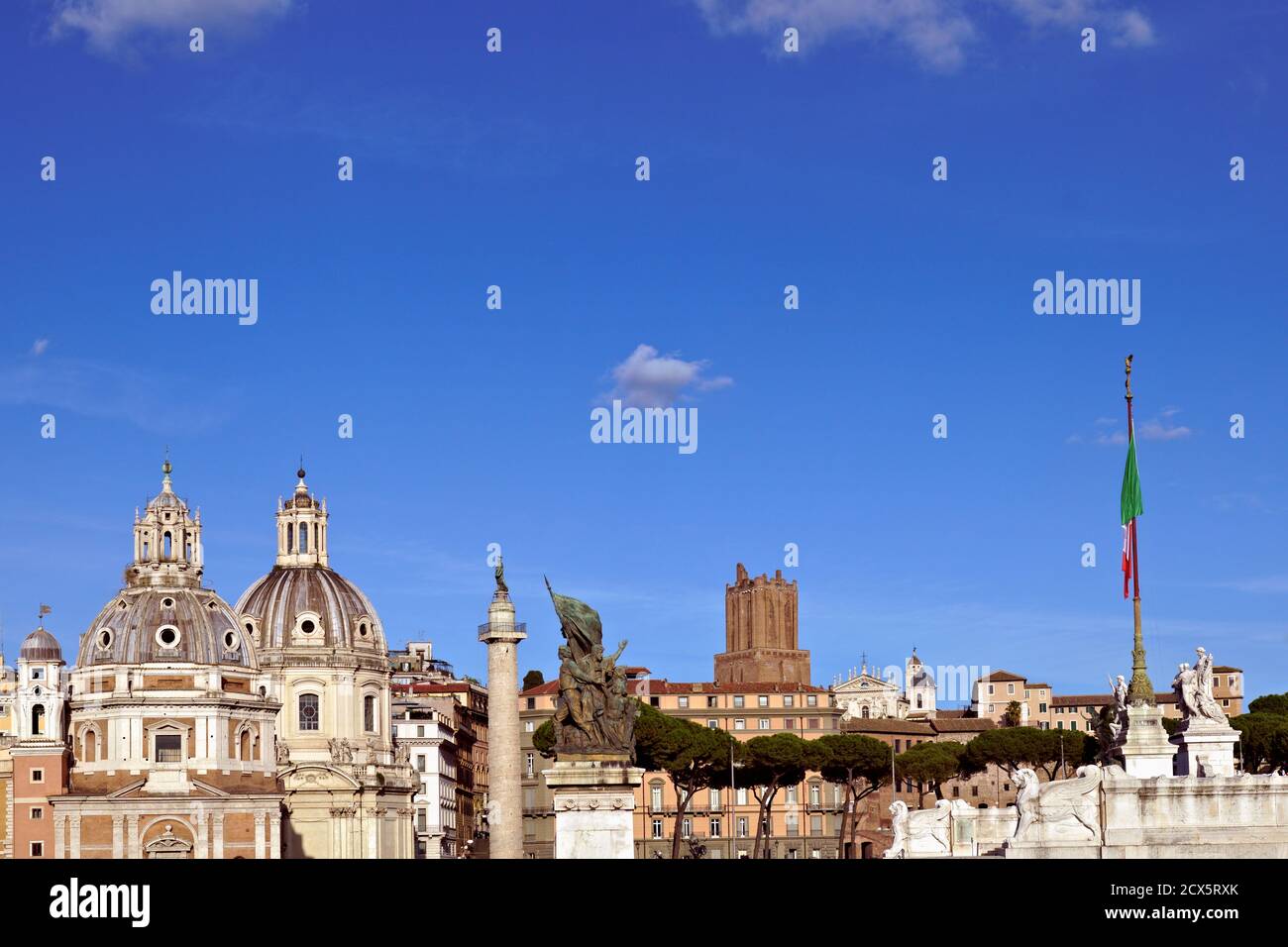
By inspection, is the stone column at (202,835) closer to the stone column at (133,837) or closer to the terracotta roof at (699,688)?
the stone column at (133,837)

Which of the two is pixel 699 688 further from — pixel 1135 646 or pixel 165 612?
pixel 1135 646

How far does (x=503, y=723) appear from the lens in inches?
4136

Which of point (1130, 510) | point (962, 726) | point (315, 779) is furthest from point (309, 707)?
point (1130, 510)

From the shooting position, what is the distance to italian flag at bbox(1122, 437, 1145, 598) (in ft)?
198

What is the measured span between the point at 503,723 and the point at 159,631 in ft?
63.2

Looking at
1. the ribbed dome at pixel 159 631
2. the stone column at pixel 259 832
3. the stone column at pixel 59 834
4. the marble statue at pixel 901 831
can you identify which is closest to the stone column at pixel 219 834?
the stone column at pixel 259 832

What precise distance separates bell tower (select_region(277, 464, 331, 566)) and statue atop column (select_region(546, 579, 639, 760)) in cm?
8034

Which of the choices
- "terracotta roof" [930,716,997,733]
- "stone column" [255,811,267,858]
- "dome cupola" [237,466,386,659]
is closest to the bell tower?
"dome cupola" [237,466,386,659]

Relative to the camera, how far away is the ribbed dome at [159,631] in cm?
10869

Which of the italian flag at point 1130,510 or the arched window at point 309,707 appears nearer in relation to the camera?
the italian flag at point 1130,510

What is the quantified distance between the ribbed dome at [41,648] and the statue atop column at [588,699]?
304 ft

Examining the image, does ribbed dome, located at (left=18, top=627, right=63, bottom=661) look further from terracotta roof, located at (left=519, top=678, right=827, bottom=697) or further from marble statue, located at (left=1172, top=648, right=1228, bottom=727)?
marble statue, located at (left=1172, top=648, right=1228, bottom=727)

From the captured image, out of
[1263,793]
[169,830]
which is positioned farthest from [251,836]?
[1263,793]

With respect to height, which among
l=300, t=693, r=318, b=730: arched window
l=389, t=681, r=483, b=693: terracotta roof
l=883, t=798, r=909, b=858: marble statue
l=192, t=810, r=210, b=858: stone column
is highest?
l=389, t=681, r=483, b=693: terracotta roof
